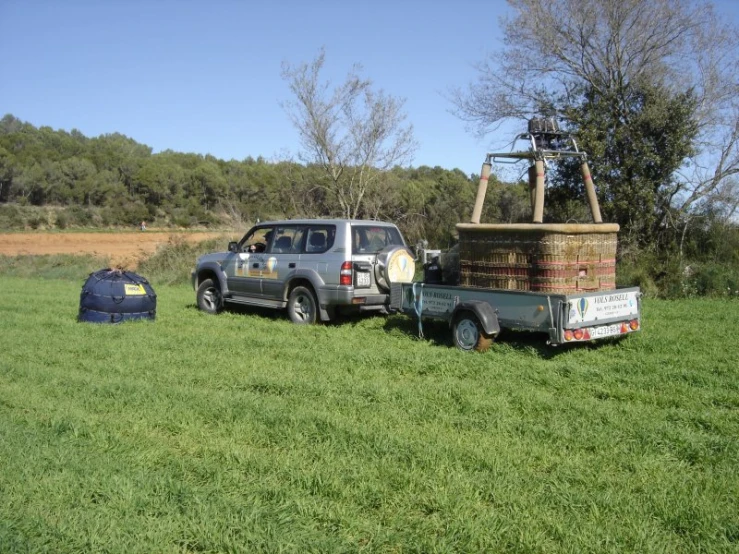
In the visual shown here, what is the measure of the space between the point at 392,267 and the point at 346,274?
731mm

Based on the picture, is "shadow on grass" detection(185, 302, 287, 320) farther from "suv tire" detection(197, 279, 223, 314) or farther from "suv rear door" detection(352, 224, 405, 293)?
"suv rear door" detection(352, 224, 405, 293)

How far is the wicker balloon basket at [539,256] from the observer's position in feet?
27.7

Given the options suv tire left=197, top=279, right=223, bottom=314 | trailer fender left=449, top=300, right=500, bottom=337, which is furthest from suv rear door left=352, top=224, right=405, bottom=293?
suv tire left=197, top=279, right=223, bottom=314

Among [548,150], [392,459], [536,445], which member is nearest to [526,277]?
[548,150]

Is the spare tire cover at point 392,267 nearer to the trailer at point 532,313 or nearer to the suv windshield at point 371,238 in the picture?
the suv windshield at point 371,238

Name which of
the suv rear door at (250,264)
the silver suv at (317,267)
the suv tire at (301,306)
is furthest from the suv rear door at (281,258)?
the suv tire at (301,306)

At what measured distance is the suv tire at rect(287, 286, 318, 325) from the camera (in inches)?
458

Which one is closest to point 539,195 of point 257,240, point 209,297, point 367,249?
point 367,249

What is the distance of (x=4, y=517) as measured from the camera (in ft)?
13.5

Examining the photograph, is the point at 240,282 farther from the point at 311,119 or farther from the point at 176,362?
the point at 311,119

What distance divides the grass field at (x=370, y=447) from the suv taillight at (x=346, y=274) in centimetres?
163

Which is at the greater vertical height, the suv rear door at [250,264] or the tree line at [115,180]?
the tree line at [115,180]

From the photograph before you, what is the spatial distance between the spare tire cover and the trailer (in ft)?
3.95

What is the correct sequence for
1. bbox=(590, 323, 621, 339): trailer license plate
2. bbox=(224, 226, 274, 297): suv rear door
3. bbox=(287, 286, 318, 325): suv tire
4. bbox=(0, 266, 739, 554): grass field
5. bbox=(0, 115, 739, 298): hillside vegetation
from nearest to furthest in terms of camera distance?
bbox=(0, 266, 739, 554): grass field, bbox=(590, 323, 621, 339): trailer license plate, bbox=(287, 286, 318, 325): suv tire, bbox=(224, 226, 274, 297): suv rear door, bbox=(0, 115, 739, 298): hillside vegetation
